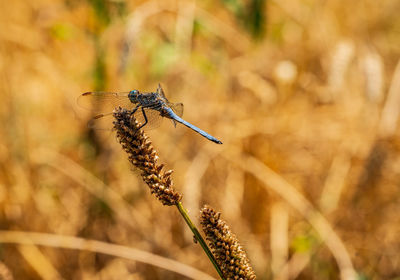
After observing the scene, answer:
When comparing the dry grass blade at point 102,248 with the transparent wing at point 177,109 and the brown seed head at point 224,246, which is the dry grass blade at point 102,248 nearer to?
the transparent wing at point 177,109

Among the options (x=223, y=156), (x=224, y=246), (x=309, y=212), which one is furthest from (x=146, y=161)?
(x=223, y=156)

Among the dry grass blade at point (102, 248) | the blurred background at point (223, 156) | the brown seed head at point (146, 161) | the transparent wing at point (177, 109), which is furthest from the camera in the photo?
the blurred background at point (223, 156)

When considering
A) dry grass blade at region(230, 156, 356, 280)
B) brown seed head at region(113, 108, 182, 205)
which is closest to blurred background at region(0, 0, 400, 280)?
dry grass blade at region(230, 156, 356, 280)

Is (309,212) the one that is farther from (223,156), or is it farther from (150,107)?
(150,107)

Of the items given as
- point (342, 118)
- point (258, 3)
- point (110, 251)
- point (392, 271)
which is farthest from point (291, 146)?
point (110, 251)

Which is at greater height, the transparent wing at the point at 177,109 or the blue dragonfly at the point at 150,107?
the transparent wing at the point at 177,109

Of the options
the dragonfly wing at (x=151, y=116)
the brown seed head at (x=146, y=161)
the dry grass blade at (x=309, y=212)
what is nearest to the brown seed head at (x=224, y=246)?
the brown seed head at (x=146, y=161)
